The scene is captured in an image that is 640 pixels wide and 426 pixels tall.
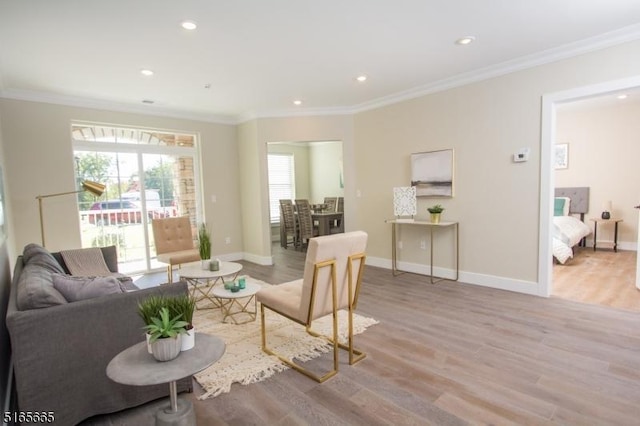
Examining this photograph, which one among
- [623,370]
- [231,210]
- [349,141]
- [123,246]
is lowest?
[623,370]

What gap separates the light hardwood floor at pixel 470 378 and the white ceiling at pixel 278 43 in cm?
269

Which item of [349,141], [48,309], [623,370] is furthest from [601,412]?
[349,141]

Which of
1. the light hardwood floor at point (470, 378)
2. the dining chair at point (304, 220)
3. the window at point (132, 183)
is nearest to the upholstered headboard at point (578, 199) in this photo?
the light hardwood floor at point (470, 378)

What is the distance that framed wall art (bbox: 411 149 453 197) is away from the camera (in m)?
4.41

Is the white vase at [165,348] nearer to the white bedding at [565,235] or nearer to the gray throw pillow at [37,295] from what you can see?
the gray throw pillow at [37,295]

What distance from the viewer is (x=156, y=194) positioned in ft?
17.8

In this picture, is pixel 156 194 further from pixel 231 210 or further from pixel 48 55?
pixel 48 55

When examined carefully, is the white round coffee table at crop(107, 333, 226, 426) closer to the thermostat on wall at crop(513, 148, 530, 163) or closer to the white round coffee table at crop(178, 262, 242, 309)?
the white round coffee table at crop(178, 262, 242, 309)

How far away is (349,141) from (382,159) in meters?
0.72

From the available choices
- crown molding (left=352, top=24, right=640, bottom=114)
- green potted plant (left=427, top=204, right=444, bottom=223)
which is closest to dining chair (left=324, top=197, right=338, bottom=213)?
crown molding (left=352, top=24, right=640, bottom=114)

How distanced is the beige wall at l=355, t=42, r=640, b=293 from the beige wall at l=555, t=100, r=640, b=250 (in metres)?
3.06

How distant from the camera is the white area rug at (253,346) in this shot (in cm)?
229

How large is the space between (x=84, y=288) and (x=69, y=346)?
13.1 inches

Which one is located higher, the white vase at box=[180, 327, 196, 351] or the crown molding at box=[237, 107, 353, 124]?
the crown molding at box=[237, 107, 353, 124]
